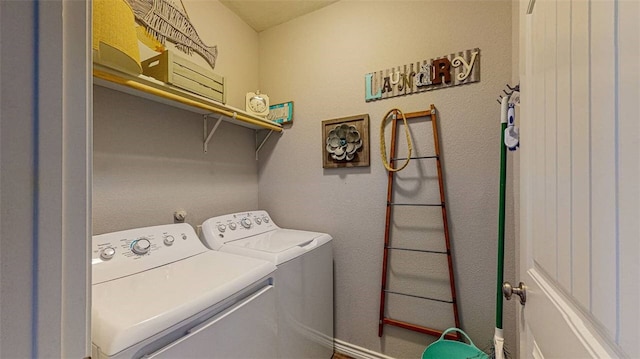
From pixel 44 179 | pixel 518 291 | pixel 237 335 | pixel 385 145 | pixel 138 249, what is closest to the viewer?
pixel 44 179

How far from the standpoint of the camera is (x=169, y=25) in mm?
1571

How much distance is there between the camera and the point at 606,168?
370 mm

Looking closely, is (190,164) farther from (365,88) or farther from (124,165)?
(365,88)

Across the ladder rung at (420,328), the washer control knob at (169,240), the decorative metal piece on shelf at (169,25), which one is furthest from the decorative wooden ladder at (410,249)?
the decorative metal piece on shelf at (169,25)

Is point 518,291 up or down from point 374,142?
down

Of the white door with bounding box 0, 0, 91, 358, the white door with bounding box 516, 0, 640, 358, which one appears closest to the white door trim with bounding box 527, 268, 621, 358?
the white door with bounding box 516, 0, 640, 358

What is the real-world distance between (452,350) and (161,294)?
1.44 m

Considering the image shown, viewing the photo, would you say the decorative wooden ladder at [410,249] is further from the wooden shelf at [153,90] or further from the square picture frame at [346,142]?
the wooden shelf at [153,90]

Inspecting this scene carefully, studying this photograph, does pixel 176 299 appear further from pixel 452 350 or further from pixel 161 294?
pixel 452 350

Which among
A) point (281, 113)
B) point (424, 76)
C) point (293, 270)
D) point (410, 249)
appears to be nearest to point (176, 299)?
point (293, 270)

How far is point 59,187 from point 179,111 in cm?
151

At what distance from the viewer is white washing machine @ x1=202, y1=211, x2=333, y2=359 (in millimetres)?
1306

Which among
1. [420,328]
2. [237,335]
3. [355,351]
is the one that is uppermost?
[237,335]

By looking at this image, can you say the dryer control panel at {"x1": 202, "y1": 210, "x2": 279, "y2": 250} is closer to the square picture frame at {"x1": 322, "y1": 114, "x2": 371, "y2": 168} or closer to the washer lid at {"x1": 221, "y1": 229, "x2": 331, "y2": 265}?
the washer lid at {"x1": 221, "y1": 229, "x2": 331, "y2": 265}
